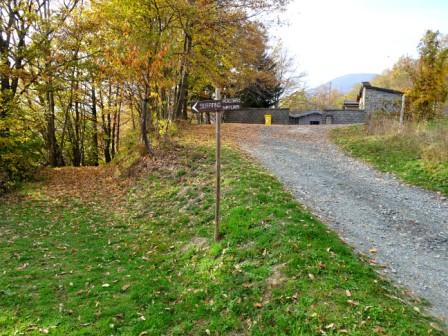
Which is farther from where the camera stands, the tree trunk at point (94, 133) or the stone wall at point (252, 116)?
the stone wall at point (252, 116)

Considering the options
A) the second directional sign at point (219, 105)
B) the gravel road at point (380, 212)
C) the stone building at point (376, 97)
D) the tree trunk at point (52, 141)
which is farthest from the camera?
the stone building at point (376, 97)

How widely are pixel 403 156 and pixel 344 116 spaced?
18.7 m

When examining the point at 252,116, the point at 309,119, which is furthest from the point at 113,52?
the point at 309,119

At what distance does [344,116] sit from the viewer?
92.1 feet

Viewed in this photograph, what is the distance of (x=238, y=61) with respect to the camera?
1711 cm

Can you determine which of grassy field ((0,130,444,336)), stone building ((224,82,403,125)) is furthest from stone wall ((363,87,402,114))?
grassy field ((0,130,444,336))

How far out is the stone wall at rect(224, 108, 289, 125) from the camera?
26.2 meters

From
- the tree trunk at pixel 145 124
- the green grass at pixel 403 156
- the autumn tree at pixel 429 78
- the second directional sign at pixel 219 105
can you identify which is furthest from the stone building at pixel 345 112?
the second directional sign at pixel 219 105

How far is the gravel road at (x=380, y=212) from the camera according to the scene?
4.65 m

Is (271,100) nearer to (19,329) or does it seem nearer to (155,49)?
(155,49)

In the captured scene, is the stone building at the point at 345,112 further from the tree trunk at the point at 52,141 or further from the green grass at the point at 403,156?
the tree trunk at the point at 52,141

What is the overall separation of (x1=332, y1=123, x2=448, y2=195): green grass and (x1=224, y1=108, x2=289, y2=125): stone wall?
12230 millimetres

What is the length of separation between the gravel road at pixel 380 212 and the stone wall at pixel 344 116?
15651 millimetres

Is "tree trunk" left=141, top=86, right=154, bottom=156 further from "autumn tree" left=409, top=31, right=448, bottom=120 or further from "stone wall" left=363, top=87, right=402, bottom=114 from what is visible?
"stone wall" left=363, top=87, right=402, bottom=114
